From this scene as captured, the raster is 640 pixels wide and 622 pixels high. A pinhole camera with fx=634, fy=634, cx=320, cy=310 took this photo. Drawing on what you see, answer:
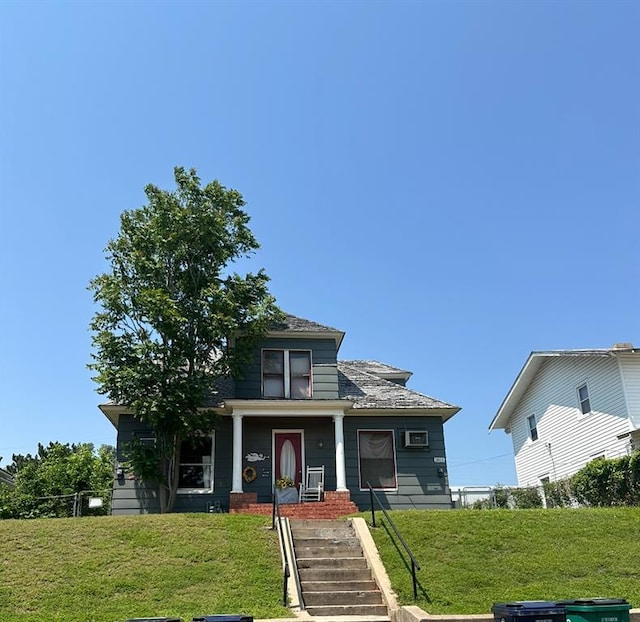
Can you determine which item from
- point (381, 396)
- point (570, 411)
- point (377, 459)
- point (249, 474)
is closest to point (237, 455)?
point (249, 474)

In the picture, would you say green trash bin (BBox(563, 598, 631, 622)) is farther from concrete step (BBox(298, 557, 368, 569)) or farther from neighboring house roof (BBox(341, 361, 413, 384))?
neighboring house roof (BBox(341, 361, 413, 384))

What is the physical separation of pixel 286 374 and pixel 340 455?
2959 millimetres

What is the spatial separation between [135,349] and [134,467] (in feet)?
10.1

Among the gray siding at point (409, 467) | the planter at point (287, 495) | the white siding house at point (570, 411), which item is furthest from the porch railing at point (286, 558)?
the white siding house at point (570, 411)

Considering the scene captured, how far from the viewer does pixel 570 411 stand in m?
23.0

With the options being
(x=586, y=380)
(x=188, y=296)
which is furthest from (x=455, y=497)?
(x=188, y=296)

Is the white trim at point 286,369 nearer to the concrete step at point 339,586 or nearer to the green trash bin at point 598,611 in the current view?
the concrete step at point 339,586

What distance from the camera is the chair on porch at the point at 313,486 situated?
17.5 m

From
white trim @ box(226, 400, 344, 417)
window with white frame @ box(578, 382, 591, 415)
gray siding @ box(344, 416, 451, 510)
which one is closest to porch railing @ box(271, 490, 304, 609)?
white trim @ box(226, 400, 344, 417)

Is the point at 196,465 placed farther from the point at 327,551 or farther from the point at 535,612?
the point at 535,612

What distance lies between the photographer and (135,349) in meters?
16.9

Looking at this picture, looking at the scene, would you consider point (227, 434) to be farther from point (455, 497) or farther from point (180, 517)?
point (455, 497)

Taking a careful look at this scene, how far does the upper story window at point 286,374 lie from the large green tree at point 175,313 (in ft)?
3.58

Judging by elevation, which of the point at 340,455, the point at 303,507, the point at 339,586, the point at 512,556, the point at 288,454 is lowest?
the point at 339,586
